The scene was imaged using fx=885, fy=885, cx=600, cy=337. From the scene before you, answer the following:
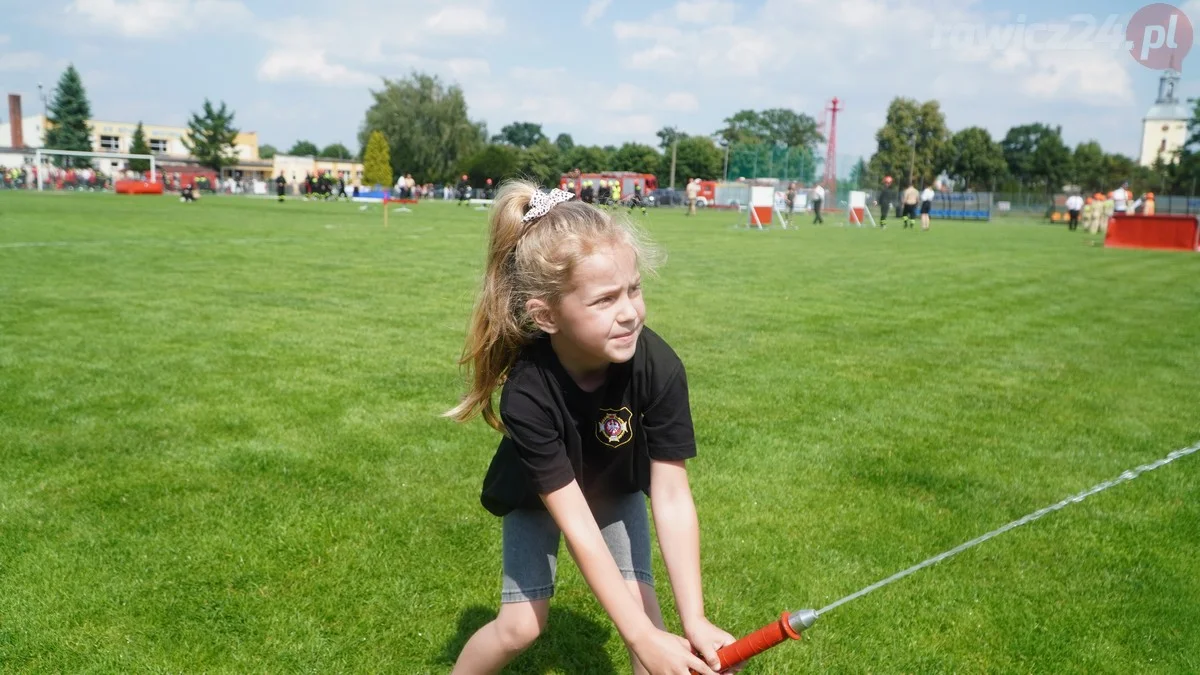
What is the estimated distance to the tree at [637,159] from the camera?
11206cm

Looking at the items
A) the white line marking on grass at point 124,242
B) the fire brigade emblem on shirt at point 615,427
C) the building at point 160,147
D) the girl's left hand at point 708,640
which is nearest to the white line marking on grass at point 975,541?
the girl's left hand at point 708,640

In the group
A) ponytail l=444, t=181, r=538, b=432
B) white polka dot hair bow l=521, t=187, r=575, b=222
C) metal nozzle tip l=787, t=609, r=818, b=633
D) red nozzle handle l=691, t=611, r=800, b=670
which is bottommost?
red nozzle handle l=691, t=611, r=800, b=670

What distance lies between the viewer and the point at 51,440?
5262 millimetres

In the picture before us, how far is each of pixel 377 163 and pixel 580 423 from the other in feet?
271

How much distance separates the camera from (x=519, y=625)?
265 cm

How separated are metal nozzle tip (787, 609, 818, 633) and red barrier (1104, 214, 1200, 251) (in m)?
26.4

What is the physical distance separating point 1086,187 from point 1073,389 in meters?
108

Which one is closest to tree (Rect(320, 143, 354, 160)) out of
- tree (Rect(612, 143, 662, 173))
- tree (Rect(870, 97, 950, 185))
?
tree (Rect(612, 143, 662, 173))

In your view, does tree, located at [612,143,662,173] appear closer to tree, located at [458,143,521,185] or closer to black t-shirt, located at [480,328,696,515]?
tree, located at [458,143,521,185]

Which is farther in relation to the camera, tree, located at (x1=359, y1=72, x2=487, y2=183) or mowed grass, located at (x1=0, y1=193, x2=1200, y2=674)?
tree, located at (x1=359, y1=72, x2=487, y2=183)

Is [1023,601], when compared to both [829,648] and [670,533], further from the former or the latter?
[670,533]

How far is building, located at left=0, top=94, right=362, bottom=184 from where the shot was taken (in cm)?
9638

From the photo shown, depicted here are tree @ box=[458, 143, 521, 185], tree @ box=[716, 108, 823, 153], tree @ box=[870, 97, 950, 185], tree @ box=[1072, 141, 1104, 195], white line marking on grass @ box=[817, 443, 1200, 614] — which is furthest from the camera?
tree @ box=[716, 108, 823, 153]

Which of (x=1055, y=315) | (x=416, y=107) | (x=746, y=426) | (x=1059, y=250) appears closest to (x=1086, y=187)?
(x=416, y=107)
